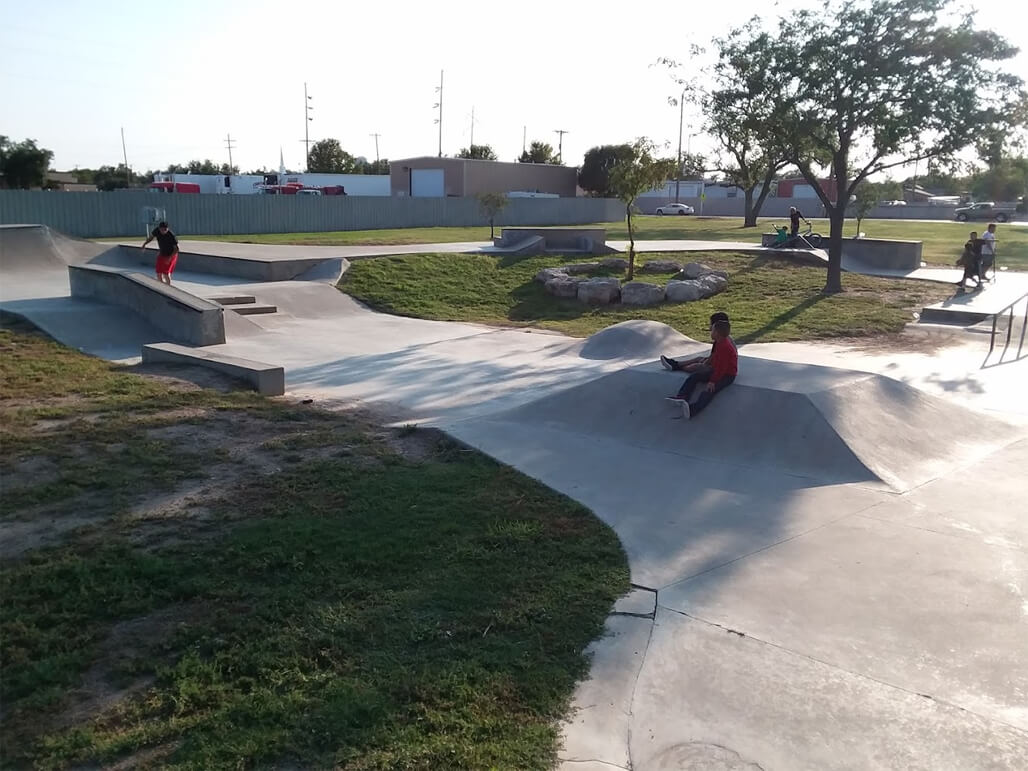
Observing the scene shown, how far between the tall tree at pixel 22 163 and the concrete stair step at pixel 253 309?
154ft

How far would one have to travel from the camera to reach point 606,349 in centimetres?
1301

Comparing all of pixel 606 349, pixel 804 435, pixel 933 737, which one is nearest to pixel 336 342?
pixel 606 349

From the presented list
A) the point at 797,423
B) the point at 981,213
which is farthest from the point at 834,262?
the point at 981,213

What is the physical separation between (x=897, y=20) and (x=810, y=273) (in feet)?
23.7

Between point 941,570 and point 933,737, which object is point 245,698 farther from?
point 941,570

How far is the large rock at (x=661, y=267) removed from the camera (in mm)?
22359

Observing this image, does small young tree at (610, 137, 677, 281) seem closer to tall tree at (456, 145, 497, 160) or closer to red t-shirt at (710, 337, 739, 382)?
red t-shirt at (710, 337, 739, 382)

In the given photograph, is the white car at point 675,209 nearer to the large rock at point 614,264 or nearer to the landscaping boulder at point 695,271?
the large rock at point 614,264

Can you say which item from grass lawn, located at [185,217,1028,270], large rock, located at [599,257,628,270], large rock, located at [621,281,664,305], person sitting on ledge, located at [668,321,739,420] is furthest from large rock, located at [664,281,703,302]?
person sitting on ledge, located at [668,321,739,420]

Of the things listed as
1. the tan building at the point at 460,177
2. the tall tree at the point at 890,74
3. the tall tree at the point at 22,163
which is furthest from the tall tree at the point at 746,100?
the tall tree at the point at 22,163

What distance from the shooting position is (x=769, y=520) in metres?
6.02

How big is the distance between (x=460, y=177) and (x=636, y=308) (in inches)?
1648

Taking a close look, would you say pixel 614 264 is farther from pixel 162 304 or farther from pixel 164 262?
pixel 162 304

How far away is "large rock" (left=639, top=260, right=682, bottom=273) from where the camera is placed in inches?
880
